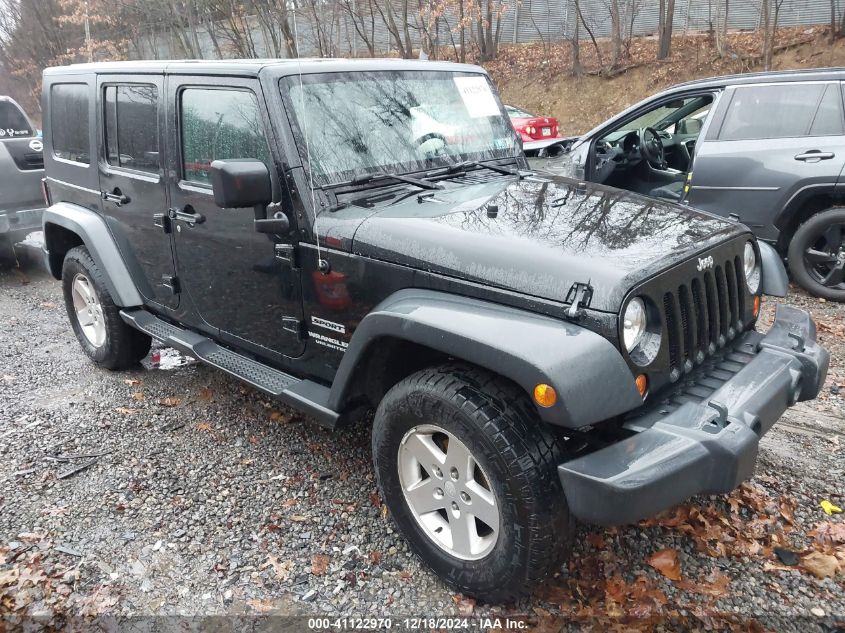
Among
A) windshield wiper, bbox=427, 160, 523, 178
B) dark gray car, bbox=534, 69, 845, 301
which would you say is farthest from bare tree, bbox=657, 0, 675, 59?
windshield wiper, bbox=427, 160, 523, 178

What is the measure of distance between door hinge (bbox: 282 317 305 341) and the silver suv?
5.42 metres

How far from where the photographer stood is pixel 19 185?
287 inches

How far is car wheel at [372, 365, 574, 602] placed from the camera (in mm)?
2271

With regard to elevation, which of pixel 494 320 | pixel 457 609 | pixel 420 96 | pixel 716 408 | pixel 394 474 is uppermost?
pixel 420 96

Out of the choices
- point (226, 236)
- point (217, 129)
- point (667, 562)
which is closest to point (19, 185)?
point (217, 129)

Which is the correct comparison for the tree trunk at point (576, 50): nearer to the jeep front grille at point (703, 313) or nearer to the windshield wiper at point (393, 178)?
the windshield wiper at point (393, 178)

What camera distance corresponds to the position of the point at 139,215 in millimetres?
4066

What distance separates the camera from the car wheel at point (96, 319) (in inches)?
178

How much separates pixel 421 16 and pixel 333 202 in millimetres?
17352

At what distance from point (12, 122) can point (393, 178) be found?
22.0 ft

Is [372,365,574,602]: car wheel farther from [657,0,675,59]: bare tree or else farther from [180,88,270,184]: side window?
[657,0,675,59]: bare tree

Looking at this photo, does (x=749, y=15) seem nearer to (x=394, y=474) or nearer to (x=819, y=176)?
Result: (x=819, y=176)

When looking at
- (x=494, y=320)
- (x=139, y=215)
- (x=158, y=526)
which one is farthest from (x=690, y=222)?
(x=139, y=215)

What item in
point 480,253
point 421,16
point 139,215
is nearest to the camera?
point 480,253
